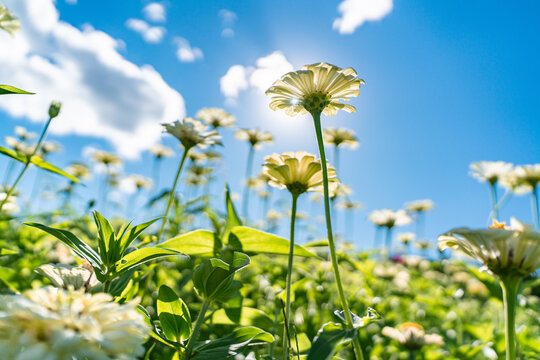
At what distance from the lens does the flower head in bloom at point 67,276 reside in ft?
1.79

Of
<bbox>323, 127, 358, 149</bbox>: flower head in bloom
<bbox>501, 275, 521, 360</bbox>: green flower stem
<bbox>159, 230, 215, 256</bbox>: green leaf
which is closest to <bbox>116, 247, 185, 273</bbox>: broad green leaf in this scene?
<bbox>159, 230, 215, 256</bbox>: green leaf

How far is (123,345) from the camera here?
35cm

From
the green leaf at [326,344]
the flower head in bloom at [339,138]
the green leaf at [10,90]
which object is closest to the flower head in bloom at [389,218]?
the flower head in bloom at [339,138]

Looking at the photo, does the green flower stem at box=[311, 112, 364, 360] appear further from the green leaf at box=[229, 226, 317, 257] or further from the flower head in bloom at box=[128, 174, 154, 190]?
the flower head in bloom at box=[128, 174, 154, 190]

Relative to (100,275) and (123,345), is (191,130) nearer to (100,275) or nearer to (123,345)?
(100,275)

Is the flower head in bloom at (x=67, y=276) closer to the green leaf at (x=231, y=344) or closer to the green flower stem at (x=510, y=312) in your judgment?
the green leaf at (x=231, y=344)

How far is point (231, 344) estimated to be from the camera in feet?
1.95

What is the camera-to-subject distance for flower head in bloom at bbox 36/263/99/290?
547 millimetres

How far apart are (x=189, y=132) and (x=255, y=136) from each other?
1.15 meters

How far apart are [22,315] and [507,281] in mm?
→ 726

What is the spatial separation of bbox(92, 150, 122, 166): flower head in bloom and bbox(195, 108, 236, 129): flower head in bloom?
149cm

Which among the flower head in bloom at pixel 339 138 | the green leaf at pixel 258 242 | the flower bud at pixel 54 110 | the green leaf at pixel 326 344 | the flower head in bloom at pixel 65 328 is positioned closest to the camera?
the flower head in bloom at pixel 65 328

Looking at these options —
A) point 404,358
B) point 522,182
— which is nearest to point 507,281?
point 404,358

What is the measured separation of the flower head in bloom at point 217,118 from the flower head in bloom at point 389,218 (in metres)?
1.22
